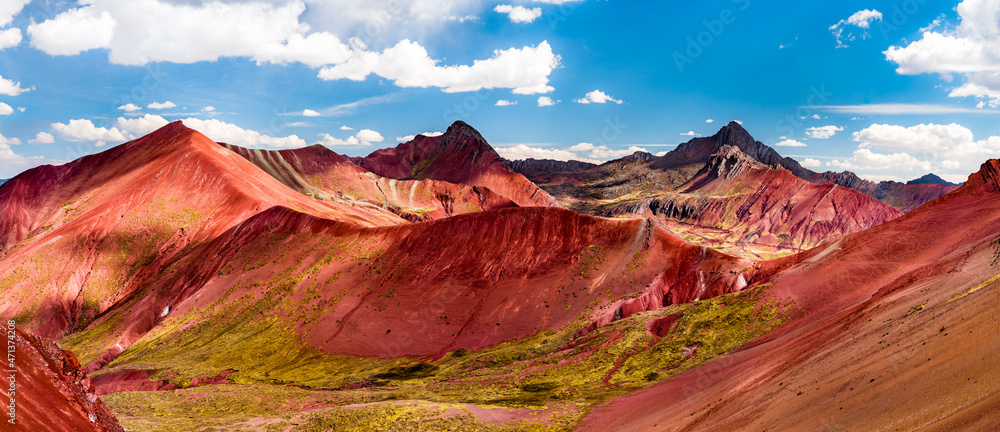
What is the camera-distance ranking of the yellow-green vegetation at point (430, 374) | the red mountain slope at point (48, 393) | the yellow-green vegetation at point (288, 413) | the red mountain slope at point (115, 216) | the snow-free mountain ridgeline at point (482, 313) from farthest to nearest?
the red mountain slope at point (115, 216) < the yellow-green vegetation at point (430, 374) < the yellow-green vegetation at point (288, 413) < the snow-free mountain ridgeline at point (482, 313) < the red mountain slope at point (48, 393)


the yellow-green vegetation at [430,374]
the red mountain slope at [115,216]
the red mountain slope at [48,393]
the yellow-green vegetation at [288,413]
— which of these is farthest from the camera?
the red mountain slope at [115,216]

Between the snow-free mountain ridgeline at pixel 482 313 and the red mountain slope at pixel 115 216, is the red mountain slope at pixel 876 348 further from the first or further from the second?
the red mountain slope at pixel 115 216

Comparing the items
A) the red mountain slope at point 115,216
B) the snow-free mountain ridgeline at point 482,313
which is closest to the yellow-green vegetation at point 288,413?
the snow-free mountain ridgeline at point 482,313

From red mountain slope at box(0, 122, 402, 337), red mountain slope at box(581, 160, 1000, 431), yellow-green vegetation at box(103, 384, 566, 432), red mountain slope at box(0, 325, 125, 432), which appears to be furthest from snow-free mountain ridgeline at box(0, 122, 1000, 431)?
red mountain slope at box(0, 325, 125, 432)

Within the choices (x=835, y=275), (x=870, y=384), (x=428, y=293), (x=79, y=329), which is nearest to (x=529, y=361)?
(x=428, y=293)

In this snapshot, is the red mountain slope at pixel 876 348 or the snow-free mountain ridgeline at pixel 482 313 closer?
the red mountain slope at pixel 876 348

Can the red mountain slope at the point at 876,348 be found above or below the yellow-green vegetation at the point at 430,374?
above

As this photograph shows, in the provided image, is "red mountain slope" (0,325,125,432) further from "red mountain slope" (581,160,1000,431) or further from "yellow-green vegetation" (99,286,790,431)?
"red mountain slope" (581,160,1000,431)
